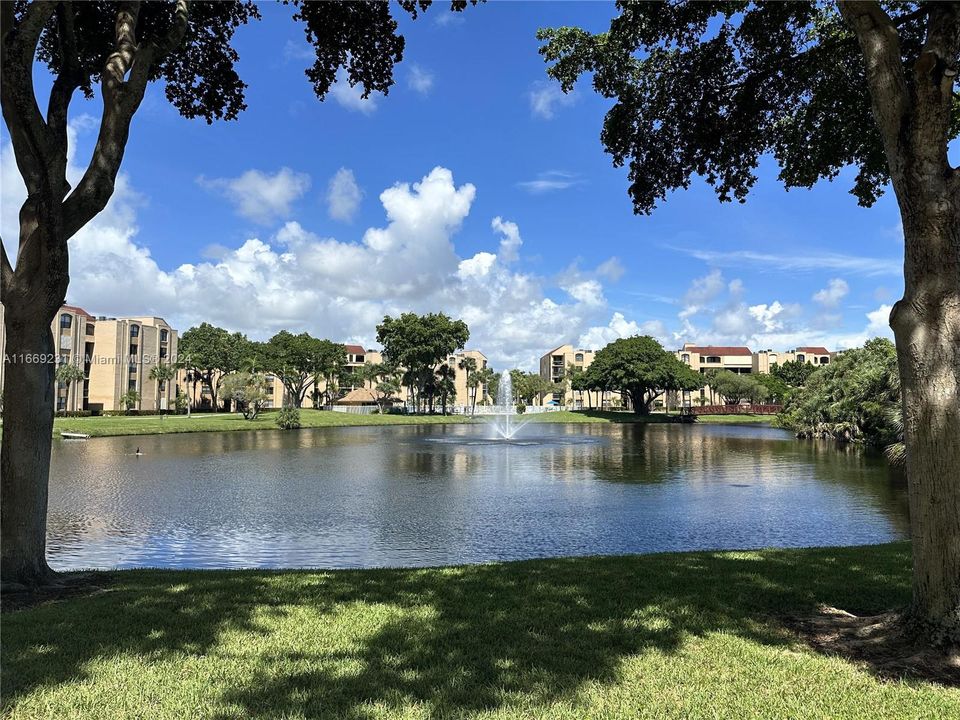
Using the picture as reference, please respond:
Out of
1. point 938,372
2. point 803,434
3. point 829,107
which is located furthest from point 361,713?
point 803,434

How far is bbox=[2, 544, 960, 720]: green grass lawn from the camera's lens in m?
4.44

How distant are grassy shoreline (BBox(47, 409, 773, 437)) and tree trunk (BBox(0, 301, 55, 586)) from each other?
1867 inches

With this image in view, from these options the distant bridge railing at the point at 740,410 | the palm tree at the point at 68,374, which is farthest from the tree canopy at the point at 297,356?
the distant bridge railing at the point at 740,410

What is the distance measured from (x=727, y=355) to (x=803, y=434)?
105 meters

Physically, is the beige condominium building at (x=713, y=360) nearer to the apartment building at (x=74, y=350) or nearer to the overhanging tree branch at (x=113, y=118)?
the apartment building at (x=74, y=350)

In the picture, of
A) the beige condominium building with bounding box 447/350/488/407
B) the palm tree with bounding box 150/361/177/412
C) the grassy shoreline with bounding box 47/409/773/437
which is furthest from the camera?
the beige condominium building with bounding box 447/350/488/407

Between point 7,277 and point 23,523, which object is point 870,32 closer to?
point 7,277

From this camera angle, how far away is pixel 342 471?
1150 inches

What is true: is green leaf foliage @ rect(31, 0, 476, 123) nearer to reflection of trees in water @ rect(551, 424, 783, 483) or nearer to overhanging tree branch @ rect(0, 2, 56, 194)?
overhanging tree branch @ rect(0, 2, 56, 194)

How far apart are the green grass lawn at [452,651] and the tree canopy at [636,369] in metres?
82.9

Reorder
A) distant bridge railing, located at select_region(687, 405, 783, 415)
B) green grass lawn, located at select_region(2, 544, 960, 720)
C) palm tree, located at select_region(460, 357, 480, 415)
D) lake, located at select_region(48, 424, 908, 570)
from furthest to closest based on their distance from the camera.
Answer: palm tree, located at select_region(460, 357, 480, 415)
distant bridge railing, located at select_region(687, 405, 783, 415)
lake, located at select_region(48, 424, 908, 570)
green grass lawn, located at select_region(2, 544, 960, 720)

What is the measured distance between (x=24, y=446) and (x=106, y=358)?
86.4 m

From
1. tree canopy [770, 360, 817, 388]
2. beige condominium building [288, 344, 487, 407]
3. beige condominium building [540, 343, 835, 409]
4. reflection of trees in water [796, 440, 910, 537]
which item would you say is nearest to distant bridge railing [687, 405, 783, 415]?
tree canopy [770, 360, 817, 388]

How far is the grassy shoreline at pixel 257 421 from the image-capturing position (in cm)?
5369
